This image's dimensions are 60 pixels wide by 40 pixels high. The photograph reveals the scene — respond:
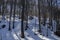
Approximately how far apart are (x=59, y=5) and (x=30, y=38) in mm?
21784

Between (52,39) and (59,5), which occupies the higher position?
(59,5)

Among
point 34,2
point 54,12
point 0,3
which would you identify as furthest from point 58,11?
point 0,3

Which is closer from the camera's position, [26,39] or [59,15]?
[26,39]

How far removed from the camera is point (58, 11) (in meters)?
38.3

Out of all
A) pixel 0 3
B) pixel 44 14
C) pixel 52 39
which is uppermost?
pixel 0 3

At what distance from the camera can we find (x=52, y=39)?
2441 cm

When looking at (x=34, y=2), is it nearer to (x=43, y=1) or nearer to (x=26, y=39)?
(x=43, y=1)

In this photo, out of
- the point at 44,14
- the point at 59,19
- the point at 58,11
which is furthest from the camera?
the point at 44,14

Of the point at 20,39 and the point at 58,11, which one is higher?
the point at 58,11

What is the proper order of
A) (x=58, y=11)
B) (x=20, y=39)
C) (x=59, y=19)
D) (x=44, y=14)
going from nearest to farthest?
(x=20, y=39), (x=59, y=19), (x=58, y=11), (x=44, y=14)

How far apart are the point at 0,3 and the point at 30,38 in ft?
59.4

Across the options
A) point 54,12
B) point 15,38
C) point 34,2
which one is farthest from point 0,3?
point 15,38

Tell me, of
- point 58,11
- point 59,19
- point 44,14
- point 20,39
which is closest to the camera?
point 20,39

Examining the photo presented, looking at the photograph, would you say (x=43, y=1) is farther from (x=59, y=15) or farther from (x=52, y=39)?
(x=52, y=39)
